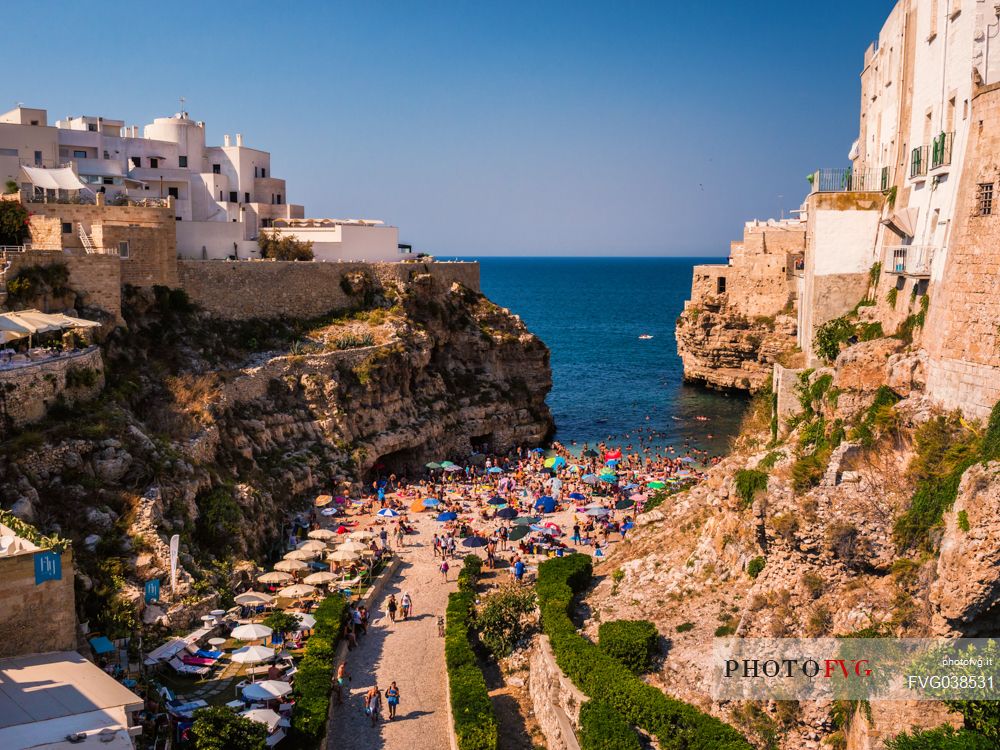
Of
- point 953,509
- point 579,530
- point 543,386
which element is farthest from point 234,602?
point 543,386

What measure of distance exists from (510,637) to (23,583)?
11809 mm

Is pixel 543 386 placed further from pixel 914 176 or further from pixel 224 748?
pixel 224 748

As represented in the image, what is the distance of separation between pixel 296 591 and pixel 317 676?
18.2 feet

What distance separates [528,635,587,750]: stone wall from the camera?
19.0 metres

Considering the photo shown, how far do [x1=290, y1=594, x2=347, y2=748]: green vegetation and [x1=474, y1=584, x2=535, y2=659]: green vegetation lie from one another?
383 centimetres

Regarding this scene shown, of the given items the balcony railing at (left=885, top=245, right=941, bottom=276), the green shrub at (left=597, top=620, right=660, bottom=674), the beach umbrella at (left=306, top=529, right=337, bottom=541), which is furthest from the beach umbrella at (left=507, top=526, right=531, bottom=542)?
the balcony railing at (left=885, top=245, right=941, bottom=276)

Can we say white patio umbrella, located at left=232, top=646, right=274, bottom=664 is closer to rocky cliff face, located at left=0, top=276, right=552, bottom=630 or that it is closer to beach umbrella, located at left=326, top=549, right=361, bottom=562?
rocky cliff face, located at left=0, top=276, right=552, bottom=630

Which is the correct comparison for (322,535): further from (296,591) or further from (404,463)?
(404,463)

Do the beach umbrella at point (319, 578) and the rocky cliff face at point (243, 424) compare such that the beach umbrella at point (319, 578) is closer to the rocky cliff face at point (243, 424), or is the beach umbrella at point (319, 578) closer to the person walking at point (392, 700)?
the rocky cliff face at point (243, 424)

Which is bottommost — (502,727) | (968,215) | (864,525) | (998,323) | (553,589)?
(502,727)

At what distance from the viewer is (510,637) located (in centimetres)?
2389

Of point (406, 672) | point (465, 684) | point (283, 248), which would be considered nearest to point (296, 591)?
point (406, 672)

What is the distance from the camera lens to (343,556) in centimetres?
2883

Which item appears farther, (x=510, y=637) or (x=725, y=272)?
(x=725, y=272)
